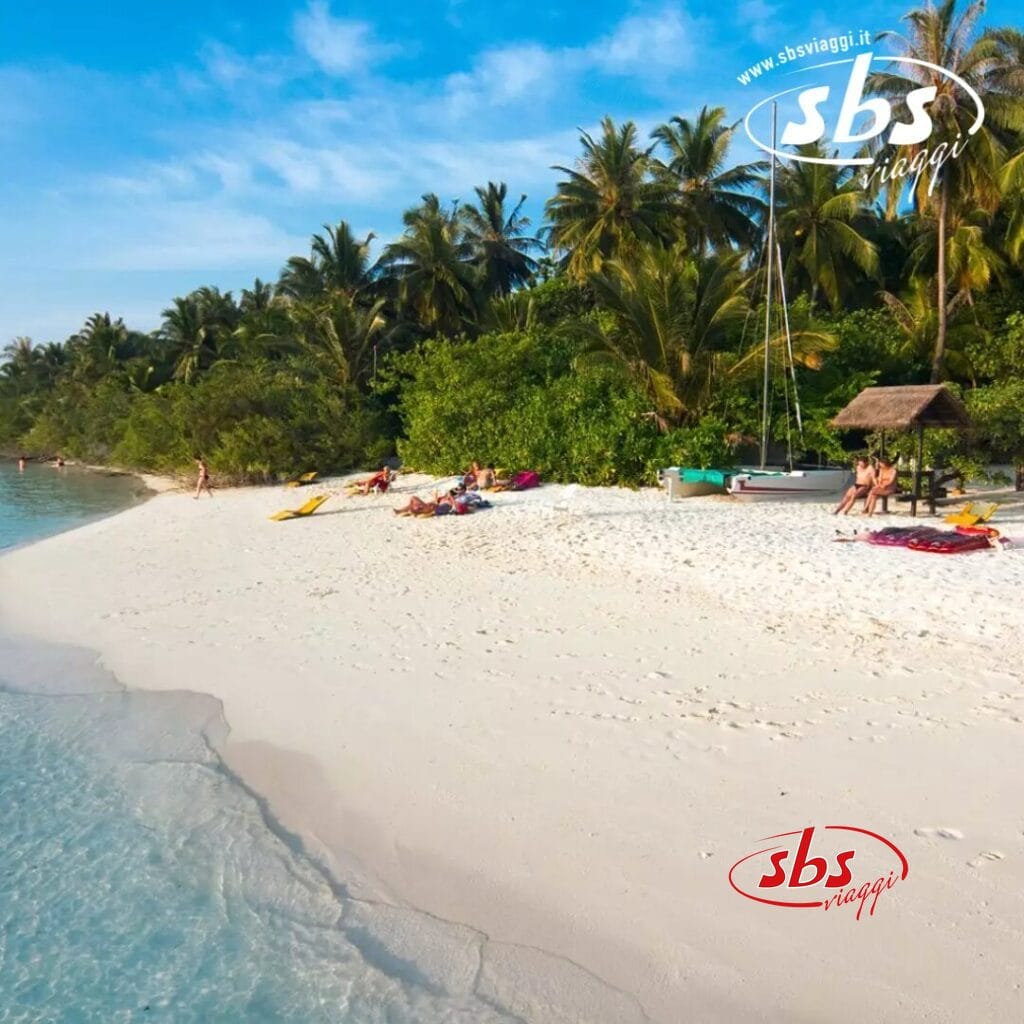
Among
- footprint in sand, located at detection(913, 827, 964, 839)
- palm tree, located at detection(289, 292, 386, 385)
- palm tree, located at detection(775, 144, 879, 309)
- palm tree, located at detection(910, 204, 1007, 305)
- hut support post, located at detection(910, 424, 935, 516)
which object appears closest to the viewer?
footprint in sand, located at detection(913, 827, 964, 839)

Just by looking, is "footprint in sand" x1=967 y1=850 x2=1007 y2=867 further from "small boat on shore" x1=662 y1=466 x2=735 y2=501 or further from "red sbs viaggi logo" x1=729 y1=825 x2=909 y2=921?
"small boat on shore" x1=662 y1=466 x2=735 y2=501

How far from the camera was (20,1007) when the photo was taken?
3213 mm

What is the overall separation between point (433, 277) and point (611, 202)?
784 cm

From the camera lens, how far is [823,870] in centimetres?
360

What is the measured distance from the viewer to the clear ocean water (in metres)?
3.16

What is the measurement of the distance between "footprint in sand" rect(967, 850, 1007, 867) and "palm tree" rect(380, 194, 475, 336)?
94.0 ft

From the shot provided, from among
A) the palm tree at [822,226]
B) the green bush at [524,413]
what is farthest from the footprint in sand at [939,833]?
the palm tree at [822,226]

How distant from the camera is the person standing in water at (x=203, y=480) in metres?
22.5

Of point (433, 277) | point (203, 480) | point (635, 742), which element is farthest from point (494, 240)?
point (635, 742)

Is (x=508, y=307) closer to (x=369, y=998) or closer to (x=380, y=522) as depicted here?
(x=380, y=522)

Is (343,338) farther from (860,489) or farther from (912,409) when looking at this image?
(912,409)

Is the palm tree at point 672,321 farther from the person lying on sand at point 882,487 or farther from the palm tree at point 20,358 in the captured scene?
the palm tree at point 20,358

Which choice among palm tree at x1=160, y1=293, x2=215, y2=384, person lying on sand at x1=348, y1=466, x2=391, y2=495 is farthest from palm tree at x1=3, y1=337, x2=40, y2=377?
person lying on sand at x1=348, y1=466, x2=391, y2=495

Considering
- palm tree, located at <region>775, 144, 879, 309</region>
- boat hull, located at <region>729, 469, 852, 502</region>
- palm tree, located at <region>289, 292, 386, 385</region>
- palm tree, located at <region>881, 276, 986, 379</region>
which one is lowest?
boat hull, located at <region>729, 469, 852, 502</region>
